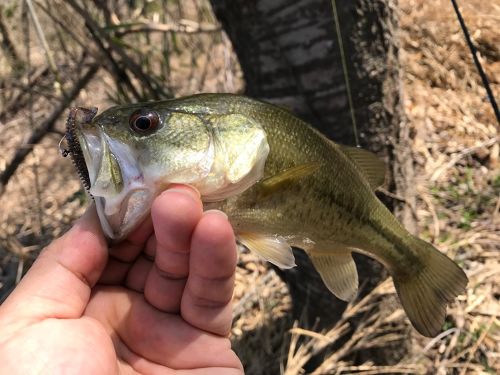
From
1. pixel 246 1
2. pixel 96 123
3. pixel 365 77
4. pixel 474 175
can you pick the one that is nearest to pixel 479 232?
pixel 474 175

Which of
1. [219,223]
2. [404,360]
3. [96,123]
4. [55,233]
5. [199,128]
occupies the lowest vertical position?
[404,360]

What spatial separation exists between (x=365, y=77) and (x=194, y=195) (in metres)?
1.04

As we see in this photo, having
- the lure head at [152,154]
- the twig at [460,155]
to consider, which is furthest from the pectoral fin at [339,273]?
the twig at [460,155]

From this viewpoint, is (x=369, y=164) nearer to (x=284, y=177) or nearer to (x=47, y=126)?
(x=284, y=177)

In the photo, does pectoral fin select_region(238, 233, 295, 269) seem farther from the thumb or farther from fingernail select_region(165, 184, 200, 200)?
the thumb

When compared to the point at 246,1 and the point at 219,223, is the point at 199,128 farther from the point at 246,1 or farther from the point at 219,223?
the point at 246,1

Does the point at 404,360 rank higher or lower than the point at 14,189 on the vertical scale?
lower

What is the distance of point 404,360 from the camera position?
265 cm

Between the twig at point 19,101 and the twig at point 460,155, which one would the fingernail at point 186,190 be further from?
the twig at point 19,101

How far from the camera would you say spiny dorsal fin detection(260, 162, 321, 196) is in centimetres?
144

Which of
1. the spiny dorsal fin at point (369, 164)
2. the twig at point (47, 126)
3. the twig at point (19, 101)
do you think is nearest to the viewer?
the spiny dorsal fin at point (369, 164)

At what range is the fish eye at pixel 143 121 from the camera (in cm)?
138

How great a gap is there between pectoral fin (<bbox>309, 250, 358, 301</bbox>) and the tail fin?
0.69 feet

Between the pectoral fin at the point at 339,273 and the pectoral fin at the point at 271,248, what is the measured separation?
281 millimetres
